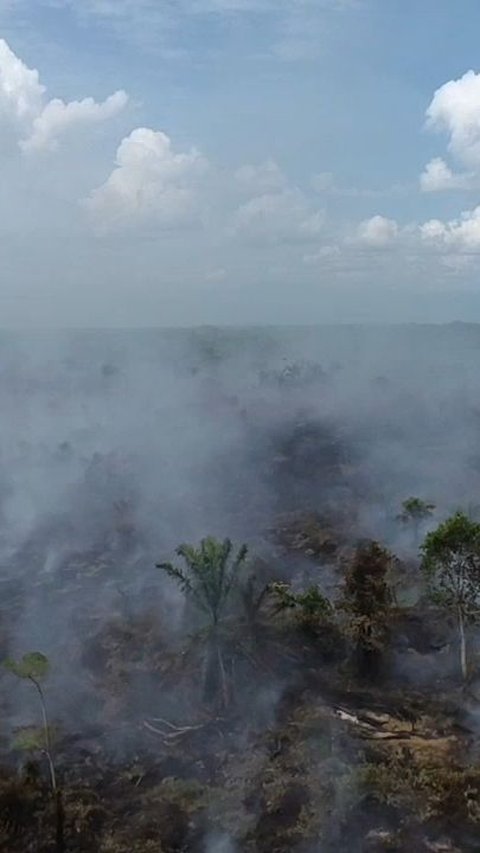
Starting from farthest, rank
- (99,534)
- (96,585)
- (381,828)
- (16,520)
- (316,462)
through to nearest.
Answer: (316,462), (16,520), (99,534), (96,585), (381,828)

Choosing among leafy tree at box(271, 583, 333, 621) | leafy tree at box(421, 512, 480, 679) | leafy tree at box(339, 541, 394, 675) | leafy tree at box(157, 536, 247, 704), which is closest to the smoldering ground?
leafy tree at box(157, 536, 247, 704)

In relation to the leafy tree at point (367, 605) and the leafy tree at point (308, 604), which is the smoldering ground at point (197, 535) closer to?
the leafy tree at point (308, 604)

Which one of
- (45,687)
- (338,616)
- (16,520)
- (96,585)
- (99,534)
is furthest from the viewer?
(16,520)

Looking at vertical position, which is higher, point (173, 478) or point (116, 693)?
point (173, 478)

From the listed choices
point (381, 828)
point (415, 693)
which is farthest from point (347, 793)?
point (415, 693)

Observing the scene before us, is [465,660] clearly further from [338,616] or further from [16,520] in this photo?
[16,520]

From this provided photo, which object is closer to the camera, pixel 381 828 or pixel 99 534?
pixel 381 828
